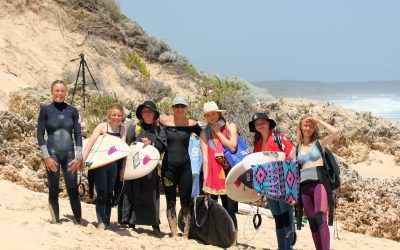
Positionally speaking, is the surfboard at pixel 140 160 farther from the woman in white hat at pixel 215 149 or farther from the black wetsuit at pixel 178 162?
the woman in white hat at pixel 215 149

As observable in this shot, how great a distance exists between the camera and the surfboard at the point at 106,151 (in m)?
5.86

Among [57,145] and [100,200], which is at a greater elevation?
[57,145]

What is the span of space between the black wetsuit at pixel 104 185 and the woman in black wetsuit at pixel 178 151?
0.51 m

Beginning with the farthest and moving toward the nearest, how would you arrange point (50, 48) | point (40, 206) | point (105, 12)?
point (105, 12), point (50, 48), point (40, 206)

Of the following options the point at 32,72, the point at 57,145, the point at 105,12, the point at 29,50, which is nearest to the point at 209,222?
the point at 57,145

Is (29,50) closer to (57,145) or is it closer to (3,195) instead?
(3,195)

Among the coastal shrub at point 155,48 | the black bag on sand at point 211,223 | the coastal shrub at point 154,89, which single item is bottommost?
the black bag on sand at point 211,223

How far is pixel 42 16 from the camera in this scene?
18.4m

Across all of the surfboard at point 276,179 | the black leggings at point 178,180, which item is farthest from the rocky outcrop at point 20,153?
the surfboard at point 276,179

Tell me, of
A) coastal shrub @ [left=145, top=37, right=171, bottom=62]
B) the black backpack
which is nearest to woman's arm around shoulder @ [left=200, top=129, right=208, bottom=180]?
the black backpack

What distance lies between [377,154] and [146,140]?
9.25 meters

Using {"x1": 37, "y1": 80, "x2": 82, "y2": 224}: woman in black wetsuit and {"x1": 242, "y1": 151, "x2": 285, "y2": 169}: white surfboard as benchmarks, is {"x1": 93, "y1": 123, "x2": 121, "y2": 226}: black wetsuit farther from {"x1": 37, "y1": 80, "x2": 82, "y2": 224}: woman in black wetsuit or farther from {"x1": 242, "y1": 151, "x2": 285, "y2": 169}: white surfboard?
{"x1": 242, "y1": 151, "x2": 285, "y2": 169}: white surfboard

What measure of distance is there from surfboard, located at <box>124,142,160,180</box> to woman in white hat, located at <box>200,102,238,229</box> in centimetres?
50

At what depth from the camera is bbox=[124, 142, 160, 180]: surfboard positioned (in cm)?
604
